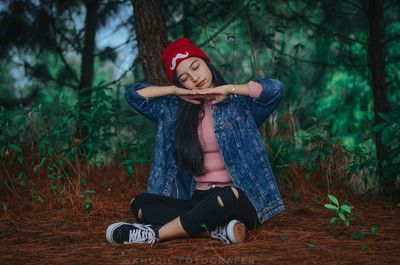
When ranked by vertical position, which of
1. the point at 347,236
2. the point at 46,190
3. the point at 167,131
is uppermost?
the point at 167,131

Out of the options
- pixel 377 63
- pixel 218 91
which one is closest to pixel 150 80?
pixel 218 91

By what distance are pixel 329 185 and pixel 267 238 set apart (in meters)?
1.47

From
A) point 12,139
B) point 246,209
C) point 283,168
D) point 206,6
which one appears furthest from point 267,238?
point 206,6

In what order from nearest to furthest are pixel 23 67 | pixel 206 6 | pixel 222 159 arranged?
pixel 222 159, pixel 206 6, pixel 23 67

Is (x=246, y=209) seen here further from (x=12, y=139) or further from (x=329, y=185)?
(x=12, y=139)

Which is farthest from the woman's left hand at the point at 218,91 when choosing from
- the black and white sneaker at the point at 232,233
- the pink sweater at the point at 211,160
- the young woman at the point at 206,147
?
the black and white sneaker at the point at 232,233

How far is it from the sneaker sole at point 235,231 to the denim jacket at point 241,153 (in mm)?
304

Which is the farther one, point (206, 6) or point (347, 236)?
point (206, 6)

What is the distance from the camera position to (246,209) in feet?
10.6

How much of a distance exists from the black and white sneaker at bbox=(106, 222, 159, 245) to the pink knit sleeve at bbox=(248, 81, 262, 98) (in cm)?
102

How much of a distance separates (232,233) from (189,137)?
28.1 inches

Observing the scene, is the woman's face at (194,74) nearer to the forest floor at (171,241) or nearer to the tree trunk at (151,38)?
the forest floor at (171,241)

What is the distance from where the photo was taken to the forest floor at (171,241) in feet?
9.18

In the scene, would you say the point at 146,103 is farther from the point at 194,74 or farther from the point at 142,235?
the point at 142,235
